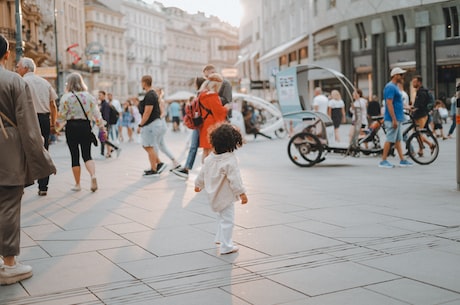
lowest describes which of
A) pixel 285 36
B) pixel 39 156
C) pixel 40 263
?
pixel 40 263

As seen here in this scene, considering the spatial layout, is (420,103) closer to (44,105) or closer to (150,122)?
(150,122)

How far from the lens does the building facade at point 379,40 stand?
112 feet

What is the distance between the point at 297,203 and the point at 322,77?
35933mm

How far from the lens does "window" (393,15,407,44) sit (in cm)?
3603

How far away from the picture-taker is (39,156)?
5.13 metres

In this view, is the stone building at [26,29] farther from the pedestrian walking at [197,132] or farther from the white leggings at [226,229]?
the white leggings at [226,229]

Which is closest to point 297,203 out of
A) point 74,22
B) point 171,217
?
point 171,217

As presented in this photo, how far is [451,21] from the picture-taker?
33.7 meters

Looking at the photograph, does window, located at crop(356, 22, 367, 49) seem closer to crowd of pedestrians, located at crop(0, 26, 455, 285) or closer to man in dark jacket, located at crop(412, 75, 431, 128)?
crowd of pedestrians, located at crop(0, 26, 455, 285)

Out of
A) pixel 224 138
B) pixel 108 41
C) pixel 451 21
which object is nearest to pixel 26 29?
pixel 451 21

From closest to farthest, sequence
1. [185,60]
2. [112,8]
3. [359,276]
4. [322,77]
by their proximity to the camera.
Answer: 1. [359,276]
2. [322,77]
3. [112,8]
4. [185,60]

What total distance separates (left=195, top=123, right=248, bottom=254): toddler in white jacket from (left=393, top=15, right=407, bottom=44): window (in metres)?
32.1

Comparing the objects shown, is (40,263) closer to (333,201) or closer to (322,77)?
(333,201)

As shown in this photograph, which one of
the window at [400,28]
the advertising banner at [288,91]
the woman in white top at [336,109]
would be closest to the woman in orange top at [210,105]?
the advertising banner at [288,91]
